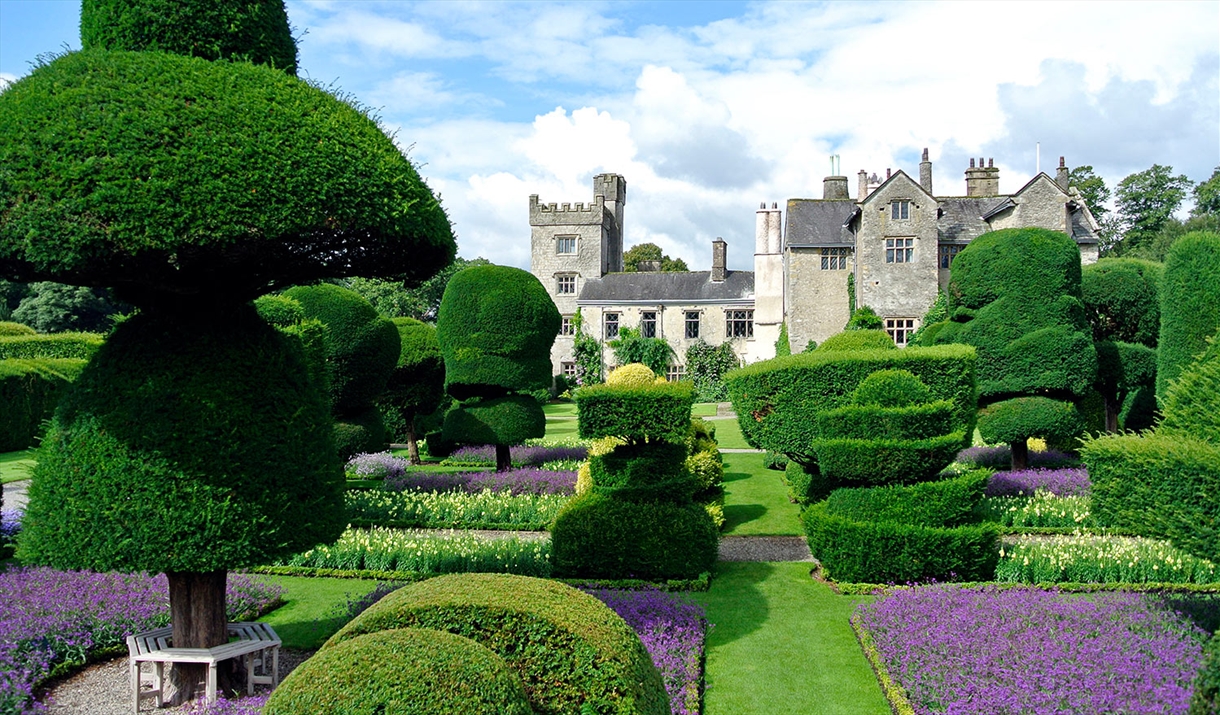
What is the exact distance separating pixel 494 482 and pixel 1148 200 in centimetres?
6569

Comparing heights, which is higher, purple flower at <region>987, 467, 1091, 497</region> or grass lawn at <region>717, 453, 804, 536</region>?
purple flower at <region>987, 467, 1091, 497</region>

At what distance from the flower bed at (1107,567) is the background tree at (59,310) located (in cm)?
4904

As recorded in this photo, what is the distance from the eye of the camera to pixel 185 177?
5.38 meters

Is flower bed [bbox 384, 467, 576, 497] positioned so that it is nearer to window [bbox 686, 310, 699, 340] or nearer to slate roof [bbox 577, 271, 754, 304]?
window [bbox 686, 310, 699, 340]

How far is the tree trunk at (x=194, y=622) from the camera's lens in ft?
22.5

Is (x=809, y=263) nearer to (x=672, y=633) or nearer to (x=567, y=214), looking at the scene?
(x=567, y=214)

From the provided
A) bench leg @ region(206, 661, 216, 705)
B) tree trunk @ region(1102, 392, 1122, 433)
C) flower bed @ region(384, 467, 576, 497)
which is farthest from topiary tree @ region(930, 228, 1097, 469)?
bench leg @ region(206, 661, 216, 705)

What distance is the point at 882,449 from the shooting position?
411 inches

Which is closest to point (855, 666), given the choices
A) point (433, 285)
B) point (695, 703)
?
point (695, 703)

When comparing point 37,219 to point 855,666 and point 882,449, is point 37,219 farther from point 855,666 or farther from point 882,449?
point 882,449

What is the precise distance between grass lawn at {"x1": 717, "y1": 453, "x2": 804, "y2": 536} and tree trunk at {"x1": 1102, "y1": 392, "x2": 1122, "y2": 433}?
898 cm

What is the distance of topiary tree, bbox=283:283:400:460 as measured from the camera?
17.2 m

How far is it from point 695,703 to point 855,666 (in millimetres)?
2220

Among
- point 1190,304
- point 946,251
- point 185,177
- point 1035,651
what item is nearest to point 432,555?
point 185,177
